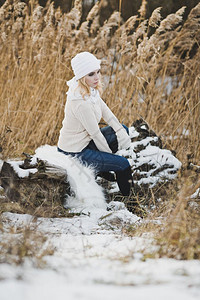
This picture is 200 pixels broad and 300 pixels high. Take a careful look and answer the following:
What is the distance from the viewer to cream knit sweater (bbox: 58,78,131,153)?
7.68 feet

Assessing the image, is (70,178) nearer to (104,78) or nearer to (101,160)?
(101,160)

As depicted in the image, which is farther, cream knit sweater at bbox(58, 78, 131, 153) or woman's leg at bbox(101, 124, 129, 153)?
woman's leg at bbox(101, 124, 129, 153)

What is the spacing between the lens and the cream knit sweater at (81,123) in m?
2.34

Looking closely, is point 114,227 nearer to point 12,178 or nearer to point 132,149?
point 12,178

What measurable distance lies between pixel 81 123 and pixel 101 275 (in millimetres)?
1324

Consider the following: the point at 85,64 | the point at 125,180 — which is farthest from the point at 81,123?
the point at 125,180

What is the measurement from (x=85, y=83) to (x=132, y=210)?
86cm

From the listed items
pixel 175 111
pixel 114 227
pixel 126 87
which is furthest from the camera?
pixel 175 111

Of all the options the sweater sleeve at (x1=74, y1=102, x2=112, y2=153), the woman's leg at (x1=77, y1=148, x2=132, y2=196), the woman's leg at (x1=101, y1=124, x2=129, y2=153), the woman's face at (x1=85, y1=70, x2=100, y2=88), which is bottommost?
the woman's leg at (x1=77, y1=148, x2=132, y2=196)

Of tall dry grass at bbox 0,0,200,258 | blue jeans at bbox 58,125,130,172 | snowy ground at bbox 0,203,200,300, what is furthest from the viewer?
tall dry grass at bbox 0,0,200,258

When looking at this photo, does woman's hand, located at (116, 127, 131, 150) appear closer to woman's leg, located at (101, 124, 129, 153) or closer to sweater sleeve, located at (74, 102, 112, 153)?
woman's leg, located at (101, 124, 129, 153)

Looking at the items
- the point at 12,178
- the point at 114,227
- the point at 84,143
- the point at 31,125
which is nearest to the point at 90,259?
the point at 114,227

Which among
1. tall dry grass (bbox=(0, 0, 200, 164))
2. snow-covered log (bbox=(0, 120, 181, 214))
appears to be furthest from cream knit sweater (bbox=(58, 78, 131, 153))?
tall dry grass (bbox=(0, 0, 200, 164))

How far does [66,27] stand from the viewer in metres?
3.44
